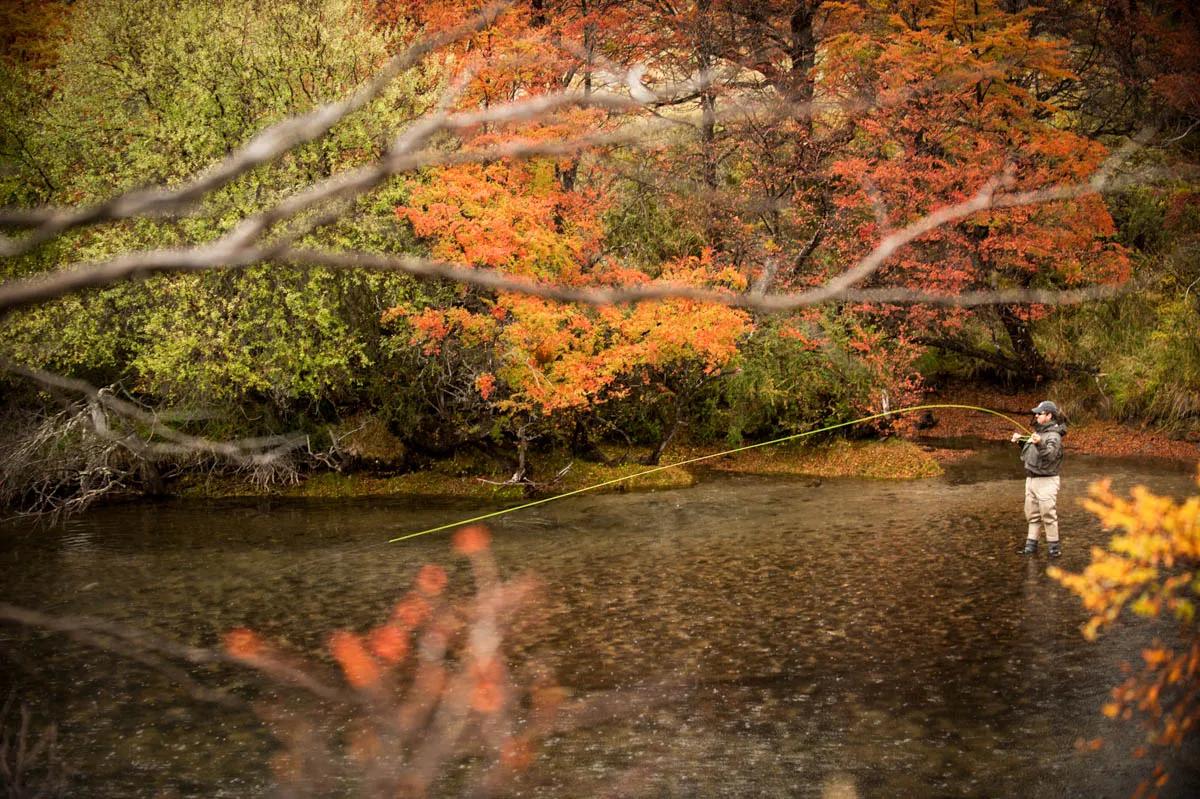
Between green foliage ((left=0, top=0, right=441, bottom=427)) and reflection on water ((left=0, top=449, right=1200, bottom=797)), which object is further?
green foliage ((left=0, top=0, right=441, bottom=427))

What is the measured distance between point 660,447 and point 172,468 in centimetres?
1015

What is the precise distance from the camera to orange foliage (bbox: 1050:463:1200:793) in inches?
213

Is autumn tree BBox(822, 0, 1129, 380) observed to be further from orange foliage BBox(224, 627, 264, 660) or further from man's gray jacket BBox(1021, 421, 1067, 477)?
orange foliage BBox(224, 627, 264, 660)

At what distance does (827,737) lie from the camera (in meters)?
8.57

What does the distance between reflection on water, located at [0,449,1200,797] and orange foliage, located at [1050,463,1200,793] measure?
0.35 meters

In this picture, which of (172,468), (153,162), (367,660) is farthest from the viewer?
(172,468)

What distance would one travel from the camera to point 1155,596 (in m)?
12.1

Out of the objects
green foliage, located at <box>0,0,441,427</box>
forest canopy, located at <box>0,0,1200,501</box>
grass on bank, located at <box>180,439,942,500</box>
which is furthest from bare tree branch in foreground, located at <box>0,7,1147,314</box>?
grass on bank, located at <box>180,439,942,500</box>

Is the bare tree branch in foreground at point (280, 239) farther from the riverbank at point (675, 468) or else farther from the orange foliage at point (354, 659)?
the riverbank at point (675, 468)

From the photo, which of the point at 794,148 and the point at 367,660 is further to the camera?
the point at 794,148

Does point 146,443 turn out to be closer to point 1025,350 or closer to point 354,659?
point 354,659

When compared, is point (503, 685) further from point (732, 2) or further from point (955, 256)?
point (732, 2)

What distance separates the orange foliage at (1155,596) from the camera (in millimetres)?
5418

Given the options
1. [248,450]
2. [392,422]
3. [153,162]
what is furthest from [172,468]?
[153,162]
